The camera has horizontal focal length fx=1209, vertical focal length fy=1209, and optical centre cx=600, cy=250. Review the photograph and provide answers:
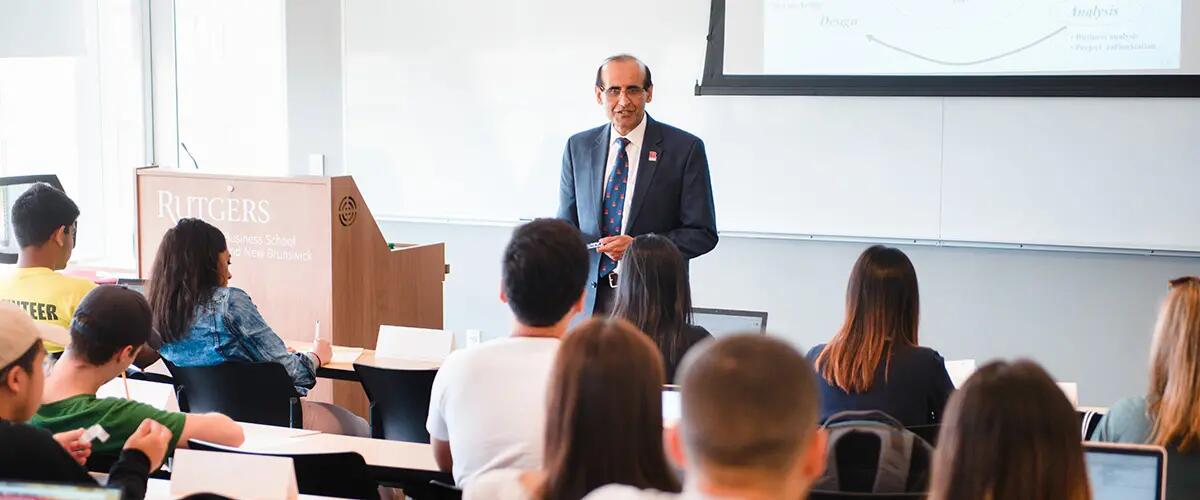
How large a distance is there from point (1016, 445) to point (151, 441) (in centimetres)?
169

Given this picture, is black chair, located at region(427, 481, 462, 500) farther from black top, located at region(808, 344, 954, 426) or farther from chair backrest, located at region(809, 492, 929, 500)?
black top, located at region(808, 344, 954, 426)

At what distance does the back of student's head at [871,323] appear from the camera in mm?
2955

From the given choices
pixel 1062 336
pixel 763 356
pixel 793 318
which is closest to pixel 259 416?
pixel 763 356

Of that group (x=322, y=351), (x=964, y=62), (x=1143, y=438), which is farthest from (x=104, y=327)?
(x=964, y=62)

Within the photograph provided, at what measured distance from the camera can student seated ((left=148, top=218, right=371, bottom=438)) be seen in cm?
361

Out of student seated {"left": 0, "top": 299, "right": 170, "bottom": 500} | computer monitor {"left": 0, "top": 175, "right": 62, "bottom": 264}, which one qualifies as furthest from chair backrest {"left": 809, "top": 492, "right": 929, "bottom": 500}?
computer monitor {"left": 0, "top": 175, "right": 62, "bottom": 264}

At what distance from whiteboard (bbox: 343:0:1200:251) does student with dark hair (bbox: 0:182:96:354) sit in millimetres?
2781

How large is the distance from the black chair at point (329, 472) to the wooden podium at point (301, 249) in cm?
197

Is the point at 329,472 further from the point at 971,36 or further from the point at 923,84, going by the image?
the point at 971,36

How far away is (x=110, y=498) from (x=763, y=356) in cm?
94

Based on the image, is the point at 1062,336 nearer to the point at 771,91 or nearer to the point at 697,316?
the point at 771,91

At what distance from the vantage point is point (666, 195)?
14.5ft

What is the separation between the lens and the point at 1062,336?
5410mm

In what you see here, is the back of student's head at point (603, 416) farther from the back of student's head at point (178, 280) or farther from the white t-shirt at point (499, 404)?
the back of student's head at point (178, 280)
